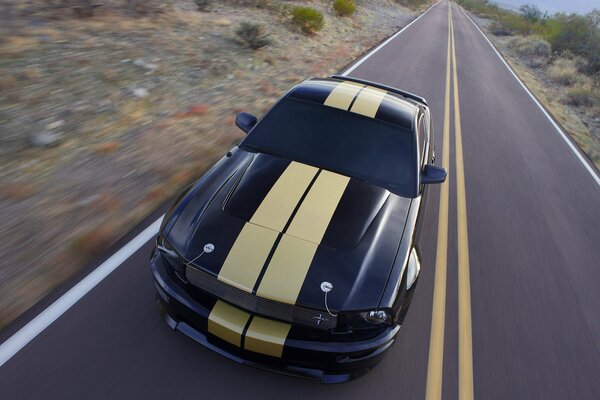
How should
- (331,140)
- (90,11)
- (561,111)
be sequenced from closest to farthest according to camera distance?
(331,140) < (90,11) < (561,111)

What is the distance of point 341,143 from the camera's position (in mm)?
3898

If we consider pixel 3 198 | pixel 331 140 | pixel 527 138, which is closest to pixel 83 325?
pixel 3 198

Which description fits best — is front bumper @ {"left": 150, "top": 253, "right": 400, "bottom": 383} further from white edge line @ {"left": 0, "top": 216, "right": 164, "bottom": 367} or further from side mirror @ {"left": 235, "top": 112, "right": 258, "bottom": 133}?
side mirror @ {"left": 235, "top": 112, "right": 258, "bottom": 133}

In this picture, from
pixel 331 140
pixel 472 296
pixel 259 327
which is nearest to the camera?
pixel 259 327

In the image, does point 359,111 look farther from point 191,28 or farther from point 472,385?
point 191,28

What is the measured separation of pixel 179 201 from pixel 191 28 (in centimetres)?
993

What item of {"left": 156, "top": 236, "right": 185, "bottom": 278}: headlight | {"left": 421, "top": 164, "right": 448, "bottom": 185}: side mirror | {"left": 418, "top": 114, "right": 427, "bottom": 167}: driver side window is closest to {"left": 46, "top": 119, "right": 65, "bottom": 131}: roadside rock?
{"left": 156, "top": 236, "right": 185, "bottom": 278}: headlight

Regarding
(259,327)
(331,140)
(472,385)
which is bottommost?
(472,385)

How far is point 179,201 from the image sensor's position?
3.41m

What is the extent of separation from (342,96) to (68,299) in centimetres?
309

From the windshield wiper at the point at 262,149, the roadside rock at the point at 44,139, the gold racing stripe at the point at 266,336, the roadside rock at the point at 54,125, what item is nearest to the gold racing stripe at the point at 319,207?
the windshield wiper at the point at 262,149

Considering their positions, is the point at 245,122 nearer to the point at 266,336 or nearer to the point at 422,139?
the point at 422,139

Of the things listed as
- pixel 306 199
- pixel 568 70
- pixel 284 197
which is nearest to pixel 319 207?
pixel 306 199

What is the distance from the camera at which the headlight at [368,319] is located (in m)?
2.74
